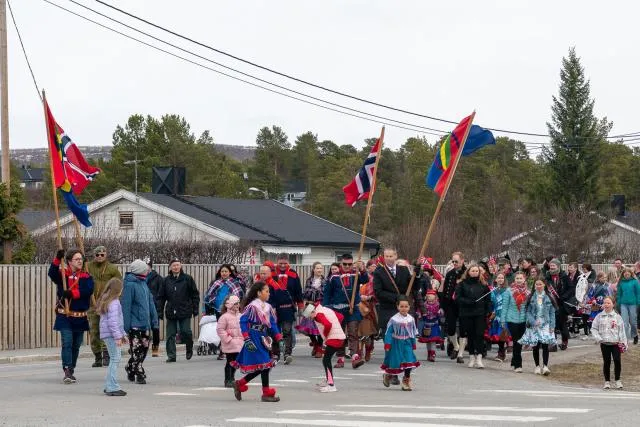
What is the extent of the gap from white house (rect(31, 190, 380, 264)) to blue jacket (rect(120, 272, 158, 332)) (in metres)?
24.6

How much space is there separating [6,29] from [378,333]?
436 inches

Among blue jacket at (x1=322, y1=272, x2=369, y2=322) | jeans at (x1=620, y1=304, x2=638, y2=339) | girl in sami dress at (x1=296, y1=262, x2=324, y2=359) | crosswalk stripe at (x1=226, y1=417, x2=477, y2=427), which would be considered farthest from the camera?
jeans at (x1=620, y1=304, x2=638, y2=339)

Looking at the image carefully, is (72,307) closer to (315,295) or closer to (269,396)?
(269,396)

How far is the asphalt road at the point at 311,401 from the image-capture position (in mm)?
13117

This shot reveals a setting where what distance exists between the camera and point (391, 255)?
21109mm

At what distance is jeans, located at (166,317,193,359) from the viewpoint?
22297 mm

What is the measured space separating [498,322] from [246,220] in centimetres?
2580

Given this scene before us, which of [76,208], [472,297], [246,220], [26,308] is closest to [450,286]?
[472,297]

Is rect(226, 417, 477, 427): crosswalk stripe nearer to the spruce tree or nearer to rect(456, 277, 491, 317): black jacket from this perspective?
rect(456, 277, 491, 317): black jacket

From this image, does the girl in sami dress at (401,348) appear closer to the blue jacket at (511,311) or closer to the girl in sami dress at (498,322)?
the blue jacket at (511,311)

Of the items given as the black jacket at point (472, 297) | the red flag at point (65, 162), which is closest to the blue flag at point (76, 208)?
the red flag at point (65, 162)

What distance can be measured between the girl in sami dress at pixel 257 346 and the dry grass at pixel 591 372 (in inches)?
270

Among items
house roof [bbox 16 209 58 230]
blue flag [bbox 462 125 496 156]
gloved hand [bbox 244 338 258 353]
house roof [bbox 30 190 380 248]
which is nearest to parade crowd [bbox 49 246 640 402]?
gloved hand [bbox 244 338 258 353]

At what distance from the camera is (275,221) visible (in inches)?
1951
